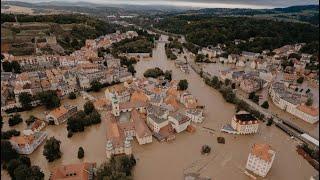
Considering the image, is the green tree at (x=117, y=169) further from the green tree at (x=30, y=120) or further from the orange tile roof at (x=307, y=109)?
the orange tile roof at (x=307, y=109)

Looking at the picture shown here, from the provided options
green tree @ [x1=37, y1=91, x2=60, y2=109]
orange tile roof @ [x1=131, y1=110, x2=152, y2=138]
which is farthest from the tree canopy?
green tree @ [x1=37, y1=91, x2=60, y2=109]

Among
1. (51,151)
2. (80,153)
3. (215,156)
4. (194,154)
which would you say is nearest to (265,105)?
(215,156)

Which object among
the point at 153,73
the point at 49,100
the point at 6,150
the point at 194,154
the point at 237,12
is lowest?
the point at 194,154

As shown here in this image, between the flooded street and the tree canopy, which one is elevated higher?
the tree canopy

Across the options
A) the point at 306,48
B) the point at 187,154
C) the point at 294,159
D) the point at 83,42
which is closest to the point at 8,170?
the point at 187,154

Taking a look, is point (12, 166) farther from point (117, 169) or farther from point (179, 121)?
point (179, 121)

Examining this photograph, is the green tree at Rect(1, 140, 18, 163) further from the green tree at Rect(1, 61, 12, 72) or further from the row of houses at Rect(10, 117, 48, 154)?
the green tree at Rect(1, 61, 12, 72)
